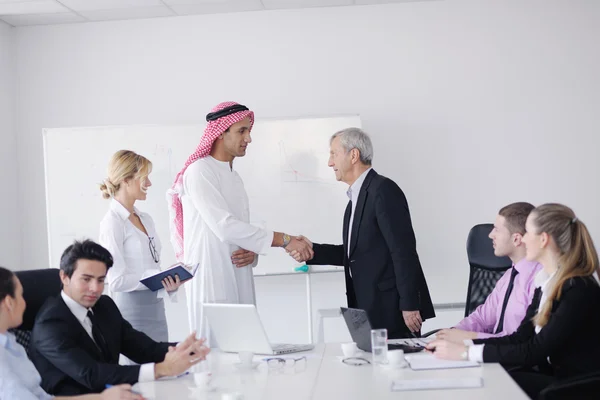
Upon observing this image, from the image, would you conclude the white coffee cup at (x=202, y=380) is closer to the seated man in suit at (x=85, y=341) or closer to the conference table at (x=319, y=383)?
the conference table at (x=319, y=383)

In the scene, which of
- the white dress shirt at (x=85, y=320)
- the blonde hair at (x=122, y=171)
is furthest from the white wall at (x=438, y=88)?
the white dress shirt at (x=85, y=320)

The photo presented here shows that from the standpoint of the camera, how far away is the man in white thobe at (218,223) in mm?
3570

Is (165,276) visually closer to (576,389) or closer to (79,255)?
(79,255)

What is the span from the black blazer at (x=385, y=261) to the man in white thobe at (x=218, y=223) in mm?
499

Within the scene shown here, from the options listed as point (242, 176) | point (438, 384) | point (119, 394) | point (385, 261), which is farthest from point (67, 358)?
point (242, 176)

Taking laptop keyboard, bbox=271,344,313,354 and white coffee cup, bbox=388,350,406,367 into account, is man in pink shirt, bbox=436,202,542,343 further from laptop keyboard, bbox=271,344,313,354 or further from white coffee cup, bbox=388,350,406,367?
laptop keyboard, bbox=271,344,313,354

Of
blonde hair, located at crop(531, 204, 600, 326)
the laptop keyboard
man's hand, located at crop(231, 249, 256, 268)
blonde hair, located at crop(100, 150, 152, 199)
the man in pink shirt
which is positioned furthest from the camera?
blonde hair, located at crop(100, 150, 152, 199)

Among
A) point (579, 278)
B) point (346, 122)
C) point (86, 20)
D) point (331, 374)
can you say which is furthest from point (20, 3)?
point (579, 278)

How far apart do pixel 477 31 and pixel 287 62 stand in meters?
1.46

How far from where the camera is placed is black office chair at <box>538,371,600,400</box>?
2336mm

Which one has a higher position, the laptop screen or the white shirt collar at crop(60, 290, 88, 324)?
the white shirt collar at crop(60, 290, 88, 324)

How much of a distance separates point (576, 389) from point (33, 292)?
2053 millimetres

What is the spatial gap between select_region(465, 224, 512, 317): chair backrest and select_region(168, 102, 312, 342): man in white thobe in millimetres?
1121

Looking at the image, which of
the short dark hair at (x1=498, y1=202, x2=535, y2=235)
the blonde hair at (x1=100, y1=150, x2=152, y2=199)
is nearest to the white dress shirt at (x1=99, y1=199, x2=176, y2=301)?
the blonde hair at (x1=100, y1=150, x2=152, y2=199)
